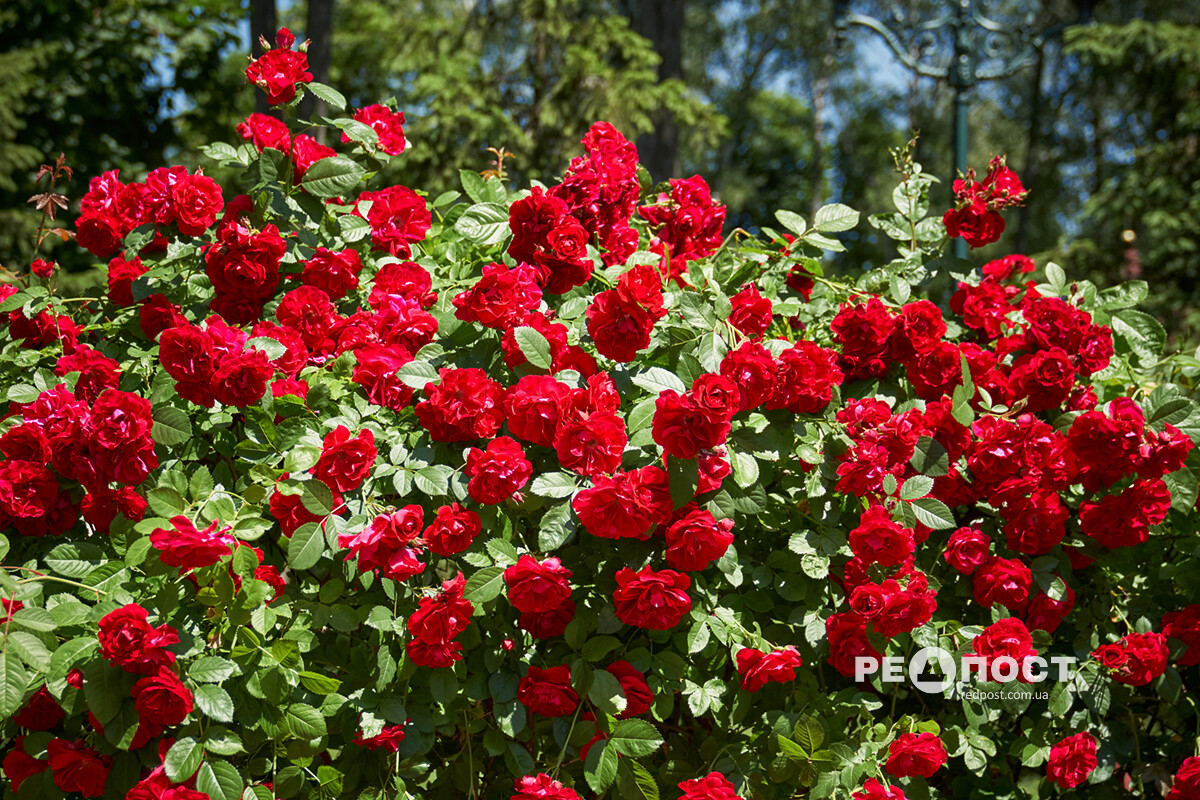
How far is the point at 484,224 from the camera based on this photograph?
220 centimetres

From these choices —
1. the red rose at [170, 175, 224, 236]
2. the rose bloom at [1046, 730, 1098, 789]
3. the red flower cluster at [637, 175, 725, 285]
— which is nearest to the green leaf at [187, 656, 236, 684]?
the red rose at [170, 175, 224, 236]

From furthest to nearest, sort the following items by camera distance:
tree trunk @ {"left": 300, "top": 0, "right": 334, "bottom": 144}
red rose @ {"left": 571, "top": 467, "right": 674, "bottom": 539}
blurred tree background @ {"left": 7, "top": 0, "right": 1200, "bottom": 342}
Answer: blurred tree background @ {"left": 7, "top": 0, "right": 1200, "bottom": 342} < tree trunk @ {"left": 300, "top": 0, "right": 334, "bottom": 144} < red rose @ {"left": 571, "top": 467, "right": 674, "bottom": 539}

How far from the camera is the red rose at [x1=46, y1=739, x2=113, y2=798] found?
1654mm

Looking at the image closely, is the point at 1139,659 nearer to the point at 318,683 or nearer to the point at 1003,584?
the point at 1003,584

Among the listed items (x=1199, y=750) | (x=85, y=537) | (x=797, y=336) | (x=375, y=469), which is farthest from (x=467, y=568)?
(x=1199, y=750)

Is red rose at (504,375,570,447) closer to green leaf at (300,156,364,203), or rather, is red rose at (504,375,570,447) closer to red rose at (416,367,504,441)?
red rose at (416,367,504,441)

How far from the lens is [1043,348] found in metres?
2.32

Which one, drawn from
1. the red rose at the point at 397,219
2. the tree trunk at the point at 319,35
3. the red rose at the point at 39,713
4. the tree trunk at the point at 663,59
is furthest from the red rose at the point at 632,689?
the tree trunk at the point at 663,59

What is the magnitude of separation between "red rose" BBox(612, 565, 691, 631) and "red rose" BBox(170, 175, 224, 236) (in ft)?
4.04

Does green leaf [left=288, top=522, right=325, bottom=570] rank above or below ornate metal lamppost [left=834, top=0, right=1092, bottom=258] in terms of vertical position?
below

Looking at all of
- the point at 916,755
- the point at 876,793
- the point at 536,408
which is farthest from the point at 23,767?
the point at 916,755

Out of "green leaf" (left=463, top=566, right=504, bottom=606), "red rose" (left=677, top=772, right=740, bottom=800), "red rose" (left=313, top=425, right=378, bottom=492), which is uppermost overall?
"red rose" (left=313, top=425, right=378, bottom=492)

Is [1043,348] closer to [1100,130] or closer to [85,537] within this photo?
[85,537]

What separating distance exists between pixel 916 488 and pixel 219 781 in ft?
4.64
